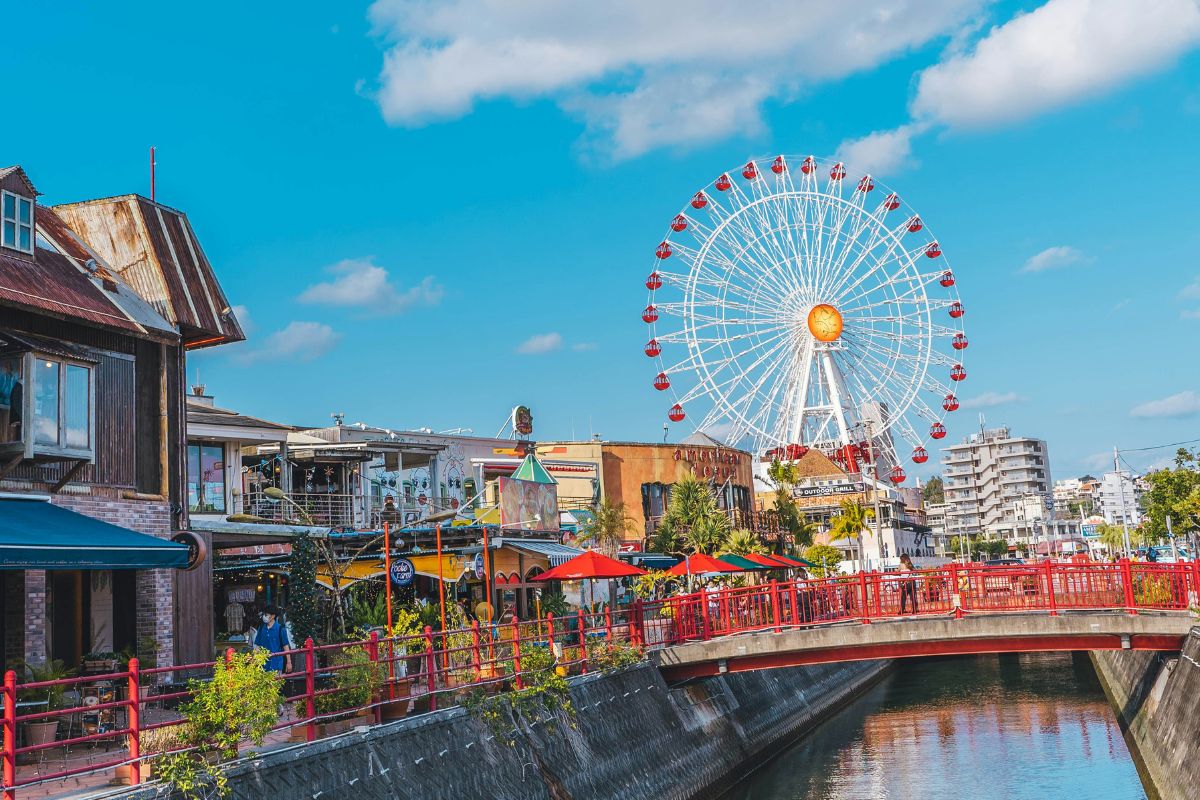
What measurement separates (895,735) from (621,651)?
49.4 ft

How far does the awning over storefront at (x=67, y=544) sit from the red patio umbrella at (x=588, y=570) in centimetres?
963

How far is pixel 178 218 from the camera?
27094 mm

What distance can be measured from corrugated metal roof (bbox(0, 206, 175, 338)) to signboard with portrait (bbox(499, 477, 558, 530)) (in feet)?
42.2

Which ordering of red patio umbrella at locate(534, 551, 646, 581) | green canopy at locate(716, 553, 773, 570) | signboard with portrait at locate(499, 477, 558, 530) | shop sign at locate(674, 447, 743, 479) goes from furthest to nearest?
1. shop sign at locate(674, 447, 743, 479)
2. green canopy at locate(716, 553, 773, 570)
3. signboard with portrait at locate(499, 477, 558, 530)
4. red patio umbrella at locate(534, 551, 646, 581)

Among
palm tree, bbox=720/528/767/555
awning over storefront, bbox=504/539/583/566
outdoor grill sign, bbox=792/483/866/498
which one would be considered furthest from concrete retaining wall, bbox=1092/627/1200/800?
outdoor grill sign, bbox=792/483/866/498

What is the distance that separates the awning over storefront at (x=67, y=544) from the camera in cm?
1608

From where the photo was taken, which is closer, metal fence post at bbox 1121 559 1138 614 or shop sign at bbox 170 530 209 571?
shop sign at bbox 170 530 209 571

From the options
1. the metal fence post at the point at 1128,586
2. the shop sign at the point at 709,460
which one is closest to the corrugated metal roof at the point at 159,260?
the metal fence post at the point at 1128,586

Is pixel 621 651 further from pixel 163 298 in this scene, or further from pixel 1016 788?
pixel 163 298

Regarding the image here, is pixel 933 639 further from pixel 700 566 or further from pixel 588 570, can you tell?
pixel 700 566

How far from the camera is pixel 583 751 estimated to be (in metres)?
23.3

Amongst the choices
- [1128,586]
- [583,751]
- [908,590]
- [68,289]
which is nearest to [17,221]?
[68,289]

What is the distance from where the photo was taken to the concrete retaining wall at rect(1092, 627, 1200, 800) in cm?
2262

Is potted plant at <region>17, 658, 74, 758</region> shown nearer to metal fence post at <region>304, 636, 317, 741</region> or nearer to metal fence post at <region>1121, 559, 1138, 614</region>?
metal fence post at <region>304, 636, 317, 741</region>
